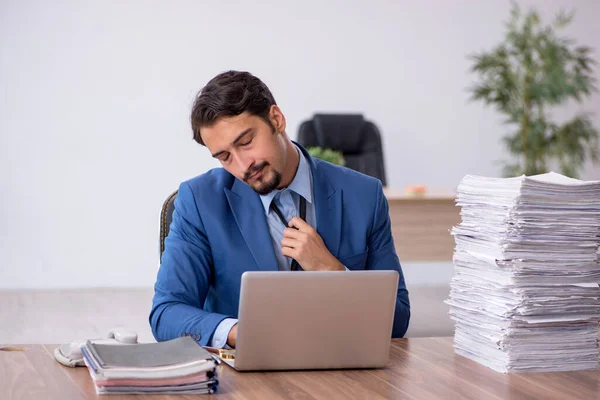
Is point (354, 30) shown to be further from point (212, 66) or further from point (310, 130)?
point (310, 130)

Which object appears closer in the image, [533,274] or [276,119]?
[533,274]

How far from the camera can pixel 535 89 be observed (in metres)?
6.27

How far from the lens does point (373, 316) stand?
1.49 metres

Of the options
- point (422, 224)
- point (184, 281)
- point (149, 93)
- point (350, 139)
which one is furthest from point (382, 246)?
point (149, 93)

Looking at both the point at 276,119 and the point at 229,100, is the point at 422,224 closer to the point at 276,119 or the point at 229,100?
the point at 276,119

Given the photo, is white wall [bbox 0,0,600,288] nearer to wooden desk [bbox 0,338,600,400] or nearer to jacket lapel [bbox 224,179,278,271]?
jacket lapel [bbox 224,179,278,271]

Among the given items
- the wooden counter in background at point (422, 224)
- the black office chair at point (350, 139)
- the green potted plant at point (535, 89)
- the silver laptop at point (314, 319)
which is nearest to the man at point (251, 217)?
the silver laptop at point (314, 319)

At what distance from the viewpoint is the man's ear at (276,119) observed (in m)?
1.97

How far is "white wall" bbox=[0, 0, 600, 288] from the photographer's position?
597 cm

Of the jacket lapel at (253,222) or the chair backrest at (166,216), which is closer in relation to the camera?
the jacket lapel at (253,222)

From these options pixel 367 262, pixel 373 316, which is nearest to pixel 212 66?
pixel 367 262

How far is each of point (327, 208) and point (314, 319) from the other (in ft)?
2.08

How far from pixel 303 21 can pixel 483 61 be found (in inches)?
58.2

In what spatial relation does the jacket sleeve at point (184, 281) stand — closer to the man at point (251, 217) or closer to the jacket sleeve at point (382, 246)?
the man at point (251, 217)
